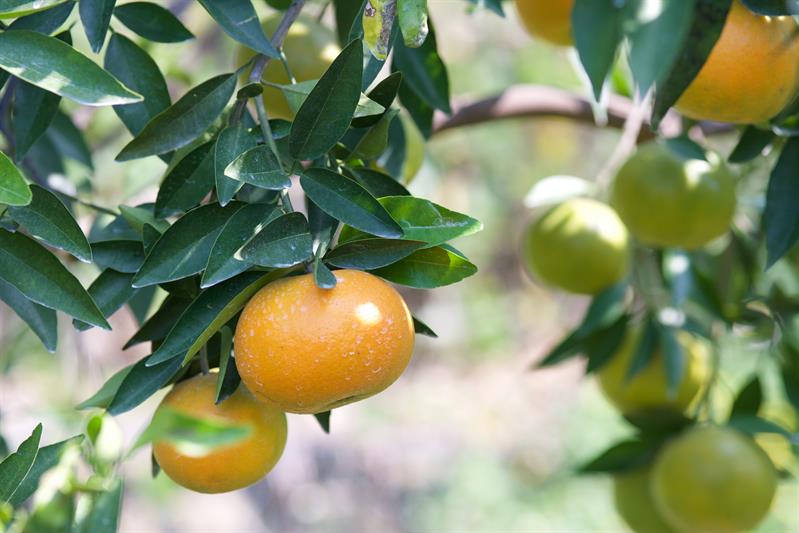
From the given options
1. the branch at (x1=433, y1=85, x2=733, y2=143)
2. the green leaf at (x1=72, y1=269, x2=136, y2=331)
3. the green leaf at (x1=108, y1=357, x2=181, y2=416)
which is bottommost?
the branch at (x1=433, y1=85, x2=733, y2=143)

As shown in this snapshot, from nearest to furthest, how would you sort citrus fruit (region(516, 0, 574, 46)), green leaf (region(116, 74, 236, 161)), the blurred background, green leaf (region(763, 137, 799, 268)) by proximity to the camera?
green leaf (region(116, 74, 236, 161)) < green leaf (region(763, 137, 799, 268)) < citrus fruit (region(516, 0, 574, 46)) < the blurred background

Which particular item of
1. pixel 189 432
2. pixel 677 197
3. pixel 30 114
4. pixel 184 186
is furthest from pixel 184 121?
pixel 677 197

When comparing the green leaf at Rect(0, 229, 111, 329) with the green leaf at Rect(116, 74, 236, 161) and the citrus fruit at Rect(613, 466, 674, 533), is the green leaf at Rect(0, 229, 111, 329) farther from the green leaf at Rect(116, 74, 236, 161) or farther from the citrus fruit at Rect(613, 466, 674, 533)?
the citrus fruit at Rect(613, 466, 674, 533)

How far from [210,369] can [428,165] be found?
0.56m

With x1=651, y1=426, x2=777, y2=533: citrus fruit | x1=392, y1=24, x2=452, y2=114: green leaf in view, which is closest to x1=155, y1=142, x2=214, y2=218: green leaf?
x1=392, y1=24, x2=452, y2=114: green leaf

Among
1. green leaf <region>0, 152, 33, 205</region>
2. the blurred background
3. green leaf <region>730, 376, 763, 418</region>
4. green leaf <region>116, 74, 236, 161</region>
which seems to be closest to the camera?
green leaf <region>0, 152, 33, 205</region>

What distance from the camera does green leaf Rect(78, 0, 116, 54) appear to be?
579 millimetres

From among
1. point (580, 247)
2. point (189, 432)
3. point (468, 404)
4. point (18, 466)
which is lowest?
point (468, 404)

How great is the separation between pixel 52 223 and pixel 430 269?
0.22 m

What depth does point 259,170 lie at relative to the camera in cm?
51

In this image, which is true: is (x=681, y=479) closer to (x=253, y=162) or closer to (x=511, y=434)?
(x=253, y=162)

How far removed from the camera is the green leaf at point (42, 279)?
0.52m

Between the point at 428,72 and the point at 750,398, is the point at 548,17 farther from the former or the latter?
the point at 750,398

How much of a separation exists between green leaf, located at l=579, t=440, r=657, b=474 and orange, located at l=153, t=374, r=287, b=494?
1.96ft
